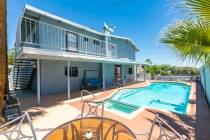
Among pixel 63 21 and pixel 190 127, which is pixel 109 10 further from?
pixel 190 127

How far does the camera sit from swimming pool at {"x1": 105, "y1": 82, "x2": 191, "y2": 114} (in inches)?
354

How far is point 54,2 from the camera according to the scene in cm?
1594

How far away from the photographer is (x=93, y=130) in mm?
3016

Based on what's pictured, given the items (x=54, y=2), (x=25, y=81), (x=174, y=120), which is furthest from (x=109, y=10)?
(x=174, y=120)

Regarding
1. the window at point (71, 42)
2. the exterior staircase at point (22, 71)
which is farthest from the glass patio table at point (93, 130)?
A: the window at point (71, 42)

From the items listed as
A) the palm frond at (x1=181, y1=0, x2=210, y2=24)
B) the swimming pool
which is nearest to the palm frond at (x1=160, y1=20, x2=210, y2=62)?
the palm frond at (x1=181, y1=0, x2=210, y2=24)

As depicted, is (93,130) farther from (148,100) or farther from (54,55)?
(148,100)

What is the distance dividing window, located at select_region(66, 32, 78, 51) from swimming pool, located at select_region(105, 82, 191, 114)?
222 inches

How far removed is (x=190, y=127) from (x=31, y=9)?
11074 millimetres

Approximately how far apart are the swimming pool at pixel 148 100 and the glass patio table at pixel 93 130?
521 centimetres

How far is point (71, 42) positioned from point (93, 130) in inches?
467

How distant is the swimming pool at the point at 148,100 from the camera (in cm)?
900

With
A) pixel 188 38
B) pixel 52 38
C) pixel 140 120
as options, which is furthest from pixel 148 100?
pixel 188 38

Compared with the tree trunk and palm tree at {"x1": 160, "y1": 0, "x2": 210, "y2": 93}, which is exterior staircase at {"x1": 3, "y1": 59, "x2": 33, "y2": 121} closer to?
the tree trunk
